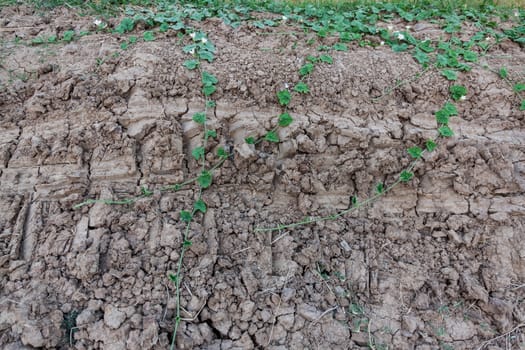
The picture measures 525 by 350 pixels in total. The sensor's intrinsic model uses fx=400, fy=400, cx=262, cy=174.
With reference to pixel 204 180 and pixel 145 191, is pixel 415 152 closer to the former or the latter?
pixel 204 180

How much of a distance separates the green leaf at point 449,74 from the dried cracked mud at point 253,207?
8cm

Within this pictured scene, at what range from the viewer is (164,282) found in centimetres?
236

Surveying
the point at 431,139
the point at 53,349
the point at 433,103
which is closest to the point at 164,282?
the point at 53,349

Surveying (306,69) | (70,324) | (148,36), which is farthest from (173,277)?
(148,36)

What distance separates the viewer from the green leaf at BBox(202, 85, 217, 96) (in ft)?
9.43

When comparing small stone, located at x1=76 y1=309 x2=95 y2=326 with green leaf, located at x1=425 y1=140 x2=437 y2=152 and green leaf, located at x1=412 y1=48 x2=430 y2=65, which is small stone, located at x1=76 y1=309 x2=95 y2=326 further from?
green leaf, located at x1=412 y1=48 x2=430 y2=65

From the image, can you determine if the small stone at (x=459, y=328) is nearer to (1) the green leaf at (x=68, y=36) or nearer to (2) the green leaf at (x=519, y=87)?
(2) the green leaf at (x=519, y=87)

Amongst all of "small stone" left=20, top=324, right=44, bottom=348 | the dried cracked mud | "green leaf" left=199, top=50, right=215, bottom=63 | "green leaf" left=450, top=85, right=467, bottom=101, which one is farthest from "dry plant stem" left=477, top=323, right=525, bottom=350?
"green leaf" left=199, top=50, right=215, bottom=63

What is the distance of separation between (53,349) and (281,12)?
317 centimetres

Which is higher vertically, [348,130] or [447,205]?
[348,130]

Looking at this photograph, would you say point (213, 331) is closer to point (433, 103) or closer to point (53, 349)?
point (53, 349)

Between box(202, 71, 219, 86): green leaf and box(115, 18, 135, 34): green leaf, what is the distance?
853 mm

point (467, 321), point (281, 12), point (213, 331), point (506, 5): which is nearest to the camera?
point (213, 331)

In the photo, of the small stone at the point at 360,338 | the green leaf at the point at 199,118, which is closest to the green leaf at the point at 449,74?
the green leaf at the point at 199,118
